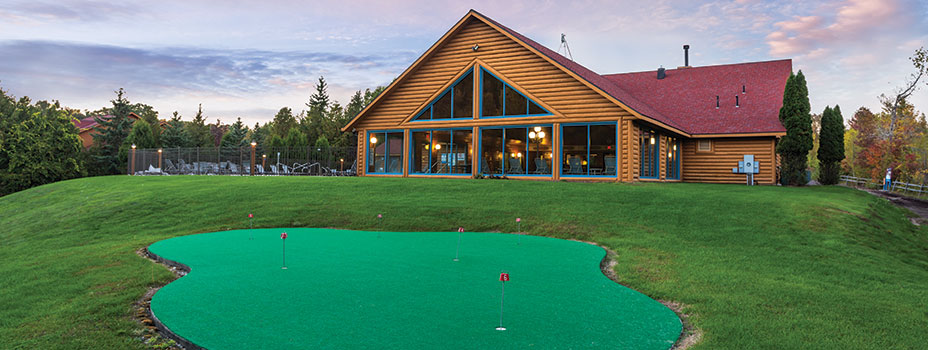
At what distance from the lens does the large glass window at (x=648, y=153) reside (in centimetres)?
1925

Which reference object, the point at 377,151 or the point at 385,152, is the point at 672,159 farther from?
the point at 377,151

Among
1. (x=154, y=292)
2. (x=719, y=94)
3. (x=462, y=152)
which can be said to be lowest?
(x=154, y=292)

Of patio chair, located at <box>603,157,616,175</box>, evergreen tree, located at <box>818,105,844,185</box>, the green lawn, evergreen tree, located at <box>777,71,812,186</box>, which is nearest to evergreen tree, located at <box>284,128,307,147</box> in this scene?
the green lawn

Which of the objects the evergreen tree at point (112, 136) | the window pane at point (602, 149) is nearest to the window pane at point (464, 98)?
the window pane at point (602, 149)

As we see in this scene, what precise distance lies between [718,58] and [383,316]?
4976 cm

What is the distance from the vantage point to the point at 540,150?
19.3m

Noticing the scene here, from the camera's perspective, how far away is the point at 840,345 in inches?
154

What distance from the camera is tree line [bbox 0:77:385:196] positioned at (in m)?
36.7

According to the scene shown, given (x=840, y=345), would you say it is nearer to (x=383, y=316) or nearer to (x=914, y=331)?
(x=914, y=331)

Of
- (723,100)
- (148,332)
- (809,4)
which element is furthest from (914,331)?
(809,4)

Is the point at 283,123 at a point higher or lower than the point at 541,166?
higher

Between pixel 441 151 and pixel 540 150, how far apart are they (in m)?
4.51

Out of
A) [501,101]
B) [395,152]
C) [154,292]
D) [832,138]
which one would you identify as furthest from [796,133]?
[154,292]

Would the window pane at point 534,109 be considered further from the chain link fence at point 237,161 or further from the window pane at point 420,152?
the chain link fence at point 237,161
